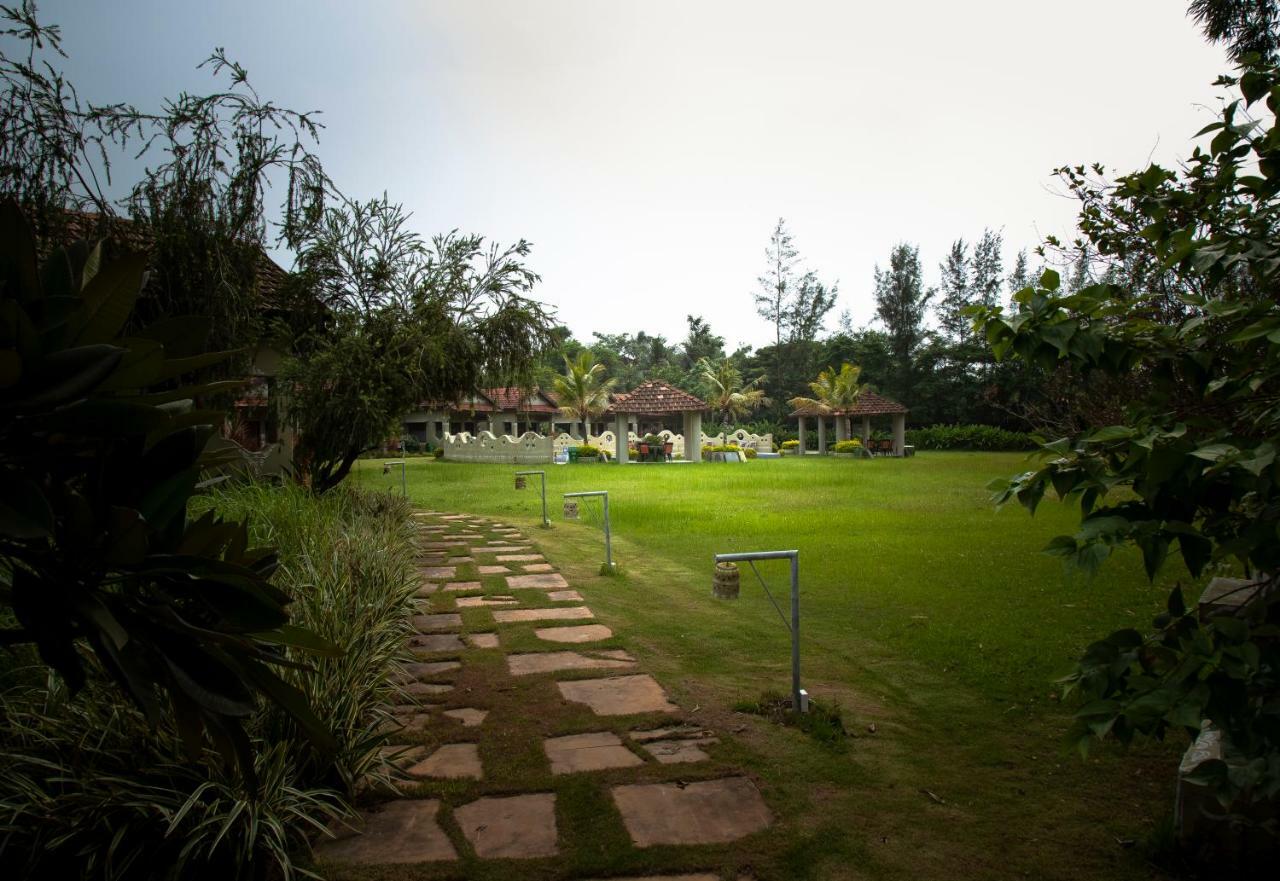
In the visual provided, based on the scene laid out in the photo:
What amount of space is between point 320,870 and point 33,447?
2.02 metres

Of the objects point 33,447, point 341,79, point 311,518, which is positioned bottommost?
point 311,518

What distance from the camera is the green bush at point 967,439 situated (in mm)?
32531

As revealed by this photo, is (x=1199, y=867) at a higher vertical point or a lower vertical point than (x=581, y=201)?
lower

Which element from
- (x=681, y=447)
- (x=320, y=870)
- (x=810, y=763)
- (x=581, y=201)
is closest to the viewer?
(x=320, y=870)

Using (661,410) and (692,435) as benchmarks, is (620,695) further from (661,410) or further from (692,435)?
(692,435)

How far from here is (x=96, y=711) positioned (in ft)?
9.05

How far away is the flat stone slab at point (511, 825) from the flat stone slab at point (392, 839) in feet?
0.34

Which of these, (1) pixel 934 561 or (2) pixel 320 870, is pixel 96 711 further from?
(1) pixel 934 561

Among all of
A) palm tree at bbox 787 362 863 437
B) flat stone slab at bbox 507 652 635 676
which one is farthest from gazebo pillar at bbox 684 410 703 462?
flat stone slab at bbox 507 652 635 676

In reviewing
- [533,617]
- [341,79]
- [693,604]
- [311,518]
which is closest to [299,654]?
[533,617]

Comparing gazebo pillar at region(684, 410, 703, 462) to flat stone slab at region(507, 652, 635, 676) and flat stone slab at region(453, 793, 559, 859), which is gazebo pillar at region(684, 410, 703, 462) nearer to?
flat stone slab at region(507, 652, 635, 676)

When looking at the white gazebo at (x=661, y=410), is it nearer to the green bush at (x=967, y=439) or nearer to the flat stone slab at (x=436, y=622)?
the green bush at (x=967, y=439)

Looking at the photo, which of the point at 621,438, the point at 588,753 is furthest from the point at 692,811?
the point at 621,438

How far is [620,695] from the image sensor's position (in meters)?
4.05
